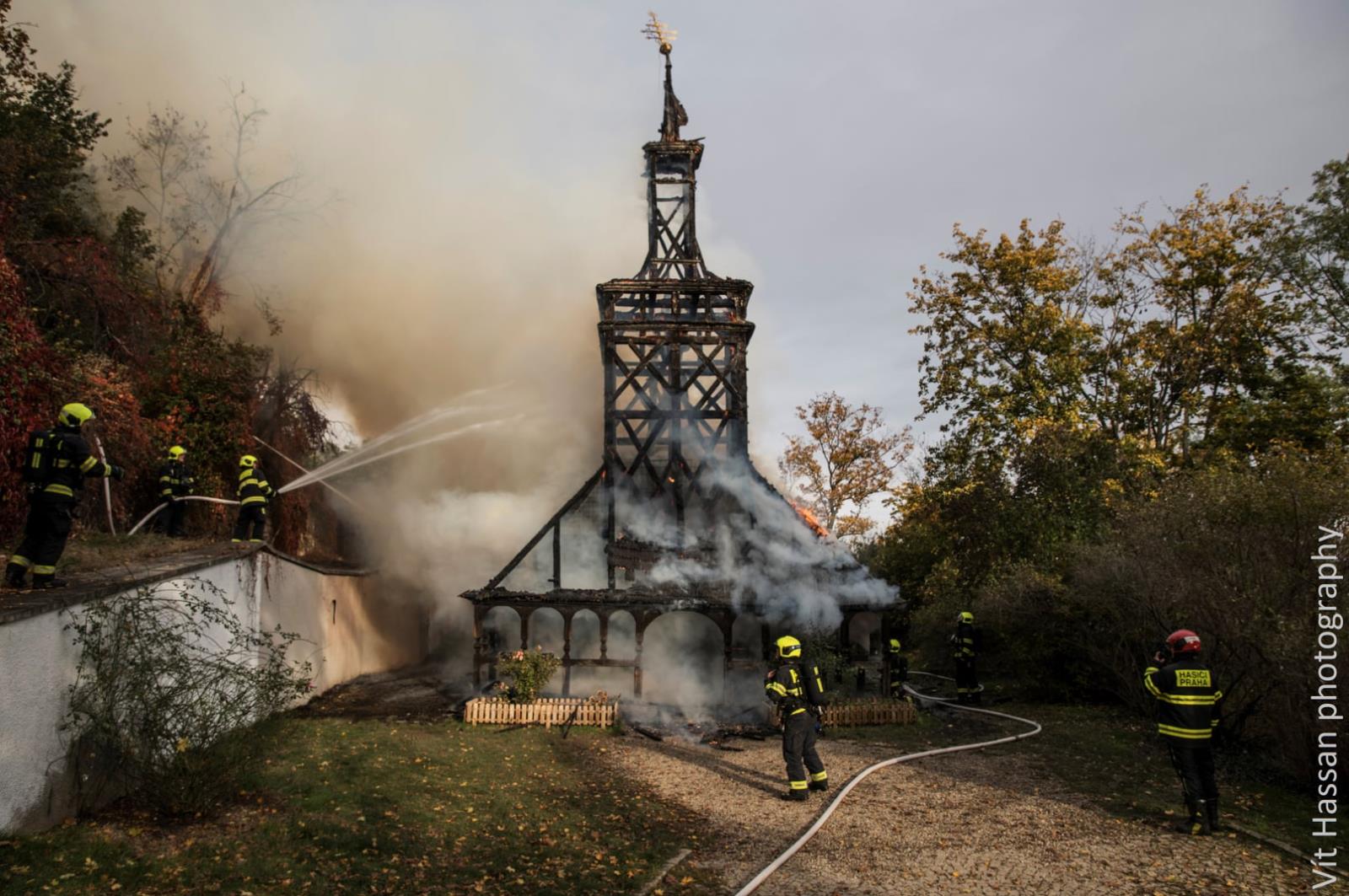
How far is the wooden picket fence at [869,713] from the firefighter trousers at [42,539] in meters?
12.7

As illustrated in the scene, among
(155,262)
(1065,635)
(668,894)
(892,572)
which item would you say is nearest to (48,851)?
(668,894)

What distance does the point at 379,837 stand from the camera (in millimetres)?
8461

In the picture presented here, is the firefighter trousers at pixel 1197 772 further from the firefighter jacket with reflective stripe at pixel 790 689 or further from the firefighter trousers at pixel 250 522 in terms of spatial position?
the firefighter trousers at pixel 250 522

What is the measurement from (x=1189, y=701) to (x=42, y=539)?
12928mm

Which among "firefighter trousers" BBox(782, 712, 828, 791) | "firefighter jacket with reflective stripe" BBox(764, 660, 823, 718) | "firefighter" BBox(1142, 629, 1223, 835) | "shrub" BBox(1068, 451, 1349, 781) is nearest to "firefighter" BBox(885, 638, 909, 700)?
"shrub" BBox(1068, 451, 1349, 781)

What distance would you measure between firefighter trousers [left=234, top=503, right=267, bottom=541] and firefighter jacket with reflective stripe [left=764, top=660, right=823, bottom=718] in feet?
32.8

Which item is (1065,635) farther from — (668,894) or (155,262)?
(155,262)

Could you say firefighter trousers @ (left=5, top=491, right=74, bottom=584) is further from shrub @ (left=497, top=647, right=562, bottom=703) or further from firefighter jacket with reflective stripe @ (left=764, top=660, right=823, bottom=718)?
shrub @ (left=497, top=647, right=562, bottom=703)

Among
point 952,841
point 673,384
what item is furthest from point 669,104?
point 952,841

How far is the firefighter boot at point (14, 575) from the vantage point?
28.3 feet

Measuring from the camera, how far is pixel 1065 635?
18.1 metres

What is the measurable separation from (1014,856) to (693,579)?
34.0 feet

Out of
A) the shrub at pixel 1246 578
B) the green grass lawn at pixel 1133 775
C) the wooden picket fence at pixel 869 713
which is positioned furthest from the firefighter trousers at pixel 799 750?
the shrub at pixel 1246 578

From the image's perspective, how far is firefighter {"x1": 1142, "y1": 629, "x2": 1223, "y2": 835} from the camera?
354 inches
